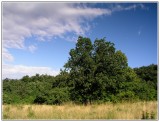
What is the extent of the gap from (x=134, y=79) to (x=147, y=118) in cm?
1841

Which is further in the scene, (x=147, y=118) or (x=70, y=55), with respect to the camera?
(x=70, y=55)

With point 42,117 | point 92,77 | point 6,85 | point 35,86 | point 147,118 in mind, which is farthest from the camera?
point 35,86

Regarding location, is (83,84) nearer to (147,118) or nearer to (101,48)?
(101,48)

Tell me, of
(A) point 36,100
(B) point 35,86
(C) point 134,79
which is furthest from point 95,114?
(B) point 35,86

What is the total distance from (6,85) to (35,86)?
2852mm

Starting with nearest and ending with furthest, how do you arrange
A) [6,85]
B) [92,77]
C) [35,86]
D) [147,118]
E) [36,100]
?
[147,118], [92,77], [36,100], [6,85], [35,86]

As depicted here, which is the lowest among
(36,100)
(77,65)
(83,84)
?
(36,100)

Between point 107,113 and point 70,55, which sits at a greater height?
point 70,55

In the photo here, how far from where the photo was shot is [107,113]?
22.6 feet

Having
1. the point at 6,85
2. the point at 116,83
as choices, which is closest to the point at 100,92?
the point at 116,83

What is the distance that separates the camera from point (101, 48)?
14180mm

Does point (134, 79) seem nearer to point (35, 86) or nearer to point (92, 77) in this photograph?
point (35, 86)

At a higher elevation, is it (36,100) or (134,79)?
(134,79)

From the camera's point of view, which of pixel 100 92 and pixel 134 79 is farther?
pixel 134 79
